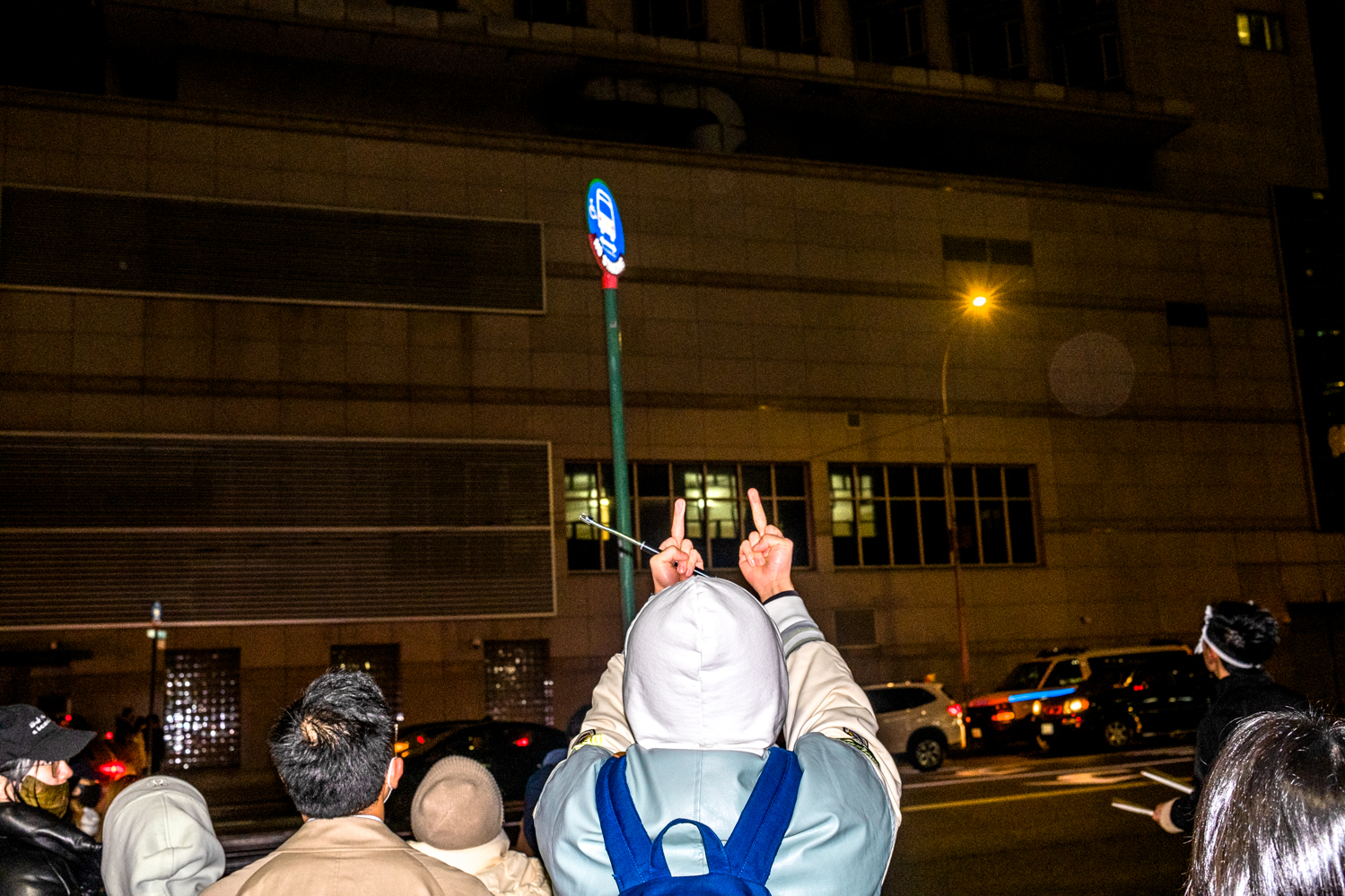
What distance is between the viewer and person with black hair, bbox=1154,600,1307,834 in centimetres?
438

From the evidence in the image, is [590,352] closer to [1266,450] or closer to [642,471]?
[642,471]

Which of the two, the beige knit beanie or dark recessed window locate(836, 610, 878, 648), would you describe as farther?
dark recessed window locate(836, 610, 878, 648)

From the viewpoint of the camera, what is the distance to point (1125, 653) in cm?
2350

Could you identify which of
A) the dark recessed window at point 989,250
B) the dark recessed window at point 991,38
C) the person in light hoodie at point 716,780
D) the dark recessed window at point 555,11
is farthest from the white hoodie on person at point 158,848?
the dark recessed window at point 991,38

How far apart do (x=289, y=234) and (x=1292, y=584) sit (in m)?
28.6

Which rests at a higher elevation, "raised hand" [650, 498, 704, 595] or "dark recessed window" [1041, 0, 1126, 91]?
"dark recessed window" [1041, 0, 1126, 91]

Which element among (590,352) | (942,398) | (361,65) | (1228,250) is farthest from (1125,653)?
(361,65)

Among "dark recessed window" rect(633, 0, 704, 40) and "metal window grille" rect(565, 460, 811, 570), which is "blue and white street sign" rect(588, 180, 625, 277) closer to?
"metal window grille" rect(565, 460, 811, 570)

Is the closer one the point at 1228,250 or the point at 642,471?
the point at 642,471

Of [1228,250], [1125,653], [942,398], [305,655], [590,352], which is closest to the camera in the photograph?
[1125,653]

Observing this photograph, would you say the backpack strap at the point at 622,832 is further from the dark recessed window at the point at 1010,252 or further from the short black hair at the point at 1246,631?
the dark recessed window at the point at 1010,252

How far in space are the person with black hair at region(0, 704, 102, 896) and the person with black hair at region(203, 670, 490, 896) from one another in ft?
3.23

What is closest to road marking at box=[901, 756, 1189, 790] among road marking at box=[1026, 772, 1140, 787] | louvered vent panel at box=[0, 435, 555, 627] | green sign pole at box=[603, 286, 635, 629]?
road marking at box=[1026, 772, 1140, 787]

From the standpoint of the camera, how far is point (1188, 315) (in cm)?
3397
